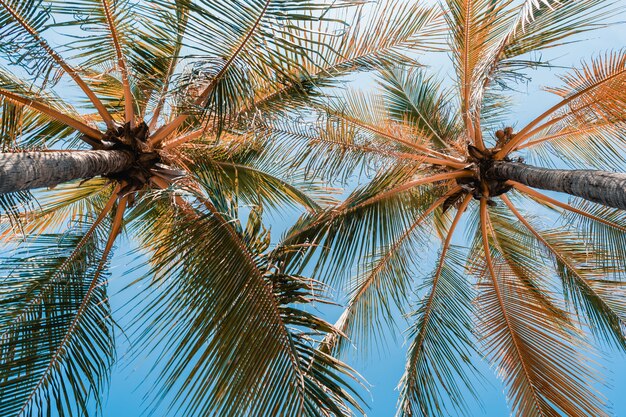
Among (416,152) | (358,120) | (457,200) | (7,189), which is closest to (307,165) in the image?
(358,120)

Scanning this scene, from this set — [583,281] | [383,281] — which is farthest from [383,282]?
[583,281]

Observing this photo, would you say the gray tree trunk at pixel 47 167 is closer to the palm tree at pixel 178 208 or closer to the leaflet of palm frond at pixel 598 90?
the palm tree at pixel 178 208

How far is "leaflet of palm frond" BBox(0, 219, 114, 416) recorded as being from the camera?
3.85 meters

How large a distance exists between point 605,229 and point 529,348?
1644 millimetres

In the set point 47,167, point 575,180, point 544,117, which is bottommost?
point 47,167

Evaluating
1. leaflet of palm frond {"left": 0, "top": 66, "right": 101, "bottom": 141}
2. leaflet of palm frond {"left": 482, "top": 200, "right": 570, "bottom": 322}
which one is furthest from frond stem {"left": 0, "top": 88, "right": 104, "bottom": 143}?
leaflet of palm frond {"left": 482, "top": 200, "right": 570, "bottom": 322}

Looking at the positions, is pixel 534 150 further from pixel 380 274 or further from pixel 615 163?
pixel 380 274

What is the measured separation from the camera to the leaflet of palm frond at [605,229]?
5.15m

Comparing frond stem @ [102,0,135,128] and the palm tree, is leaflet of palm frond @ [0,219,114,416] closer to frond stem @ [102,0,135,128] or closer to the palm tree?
the palm tree

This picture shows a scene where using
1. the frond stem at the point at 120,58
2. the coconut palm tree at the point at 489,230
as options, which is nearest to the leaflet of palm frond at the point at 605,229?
the coconut palm tree at the point at 489,230

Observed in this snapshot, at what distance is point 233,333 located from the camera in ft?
11.2

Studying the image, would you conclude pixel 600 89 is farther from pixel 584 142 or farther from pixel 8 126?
pixel 8 126

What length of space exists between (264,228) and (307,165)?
168cm

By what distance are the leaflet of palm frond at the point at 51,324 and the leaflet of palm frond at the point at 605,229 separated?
5.29 meters
